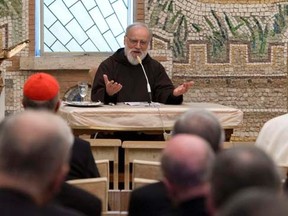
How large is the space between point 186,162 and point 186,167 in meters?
0.02

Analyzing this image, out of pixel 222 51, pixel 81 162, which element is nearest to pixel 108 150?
pixel 81 162

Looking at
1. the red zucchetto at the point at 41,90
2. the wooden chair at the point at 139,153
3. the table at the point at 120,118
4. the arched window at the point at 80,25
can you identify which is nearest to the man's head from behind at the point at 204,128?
the red zucchetto at the point at 41,90

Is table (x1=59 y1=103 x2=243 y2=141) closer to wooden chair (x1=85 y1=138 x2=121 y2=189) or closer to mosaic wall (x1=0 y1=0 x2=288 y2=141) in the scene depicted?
wooden chair (x1=85 y1=138 x2=121 y2=189)

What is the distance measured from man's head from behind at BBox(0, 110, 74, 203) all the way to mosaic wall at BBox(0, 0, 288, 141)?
301 inches

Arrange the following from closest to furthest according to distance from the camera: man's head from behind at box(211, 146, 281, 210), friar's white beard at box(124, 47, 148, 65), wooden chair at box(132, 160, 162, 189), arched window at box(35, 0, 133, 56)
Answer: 1. man's head from behind at box(211, 146, 281, 210)
2. wooden chair at box(132, 160, 162, 189)
3. friar's white beard at box(124, 47, 148, 65)
4. arched window at box(35, 0, 133, 56)

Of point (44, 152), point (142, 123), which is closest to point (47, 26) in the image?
point (142, 123)

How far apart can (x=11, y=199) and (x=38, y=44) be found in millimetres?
8083

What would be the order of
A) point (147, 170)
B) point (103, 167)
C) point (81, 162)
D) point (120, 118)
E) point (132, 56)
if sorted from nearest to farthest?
point (81, 162)
point (147, 170)
point (103, 167)
point (120, 118)
point (132, 56)

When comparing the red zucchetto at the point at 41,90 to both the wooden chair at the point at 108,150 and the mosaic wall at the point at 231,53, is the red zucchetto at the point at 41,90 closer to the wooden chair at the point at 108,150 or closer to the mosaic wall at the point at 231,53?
the wooden chair at the point at 108,150

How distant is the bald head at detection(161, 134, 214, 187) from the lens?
7.92 feet

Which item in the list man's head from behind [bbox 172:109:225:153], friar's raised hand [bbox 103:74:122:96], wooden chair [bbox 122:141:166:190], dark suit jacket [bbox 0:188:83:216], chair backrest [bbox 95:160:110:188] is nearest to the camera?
dark suit jacket [bbox 0:188:83:216]

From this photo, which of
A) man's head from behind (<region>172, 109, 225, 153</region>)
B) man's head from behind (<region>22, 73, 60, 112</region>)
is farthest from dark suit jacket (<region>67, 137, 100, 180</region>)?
man's head from behind (<region>172, 109, 225, 153</region>)

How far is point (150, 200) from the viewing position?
3.09m

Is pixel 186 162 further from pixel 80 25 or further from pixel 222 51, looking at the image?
pixel 80 25
